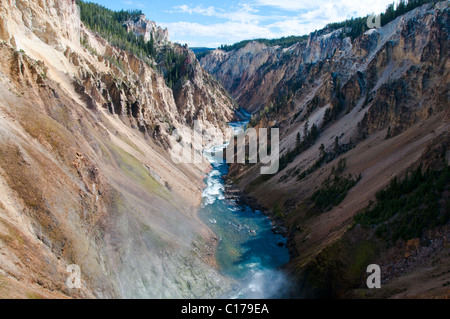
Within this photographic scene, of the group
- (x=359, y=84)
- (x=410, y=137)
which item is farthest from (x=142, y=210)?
(x=359, y=84)

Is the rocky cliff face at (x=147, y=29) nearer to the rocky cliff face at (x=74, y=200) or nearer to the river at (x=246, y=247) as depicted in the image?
the rocky cliff face at (x=74, y=200)

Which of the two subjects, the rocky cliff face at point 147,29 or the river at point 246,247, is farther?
the rocky cliff face at point 147,29

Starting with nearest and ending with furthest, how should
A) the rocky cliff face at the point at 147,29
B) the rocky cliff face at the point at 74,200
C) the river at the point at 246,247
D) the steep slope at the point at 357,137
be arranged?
1. the rocky cliff face at the point at 74,200
2. the river at the point at 246,247
3. the steep slope at the point at 357,137
4. the rocky cliff face at the point at 147,29

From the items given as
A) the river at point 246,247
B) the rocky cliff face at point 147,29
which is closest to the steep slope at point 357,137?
the river at point 246,247

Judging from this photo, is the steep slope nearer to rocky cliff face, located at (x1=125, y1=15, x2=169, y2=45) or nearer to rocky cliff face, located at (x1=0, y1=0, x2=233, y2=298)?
rocky cliff face, located at (x1=0, y1=0, x2=233, y2=298)

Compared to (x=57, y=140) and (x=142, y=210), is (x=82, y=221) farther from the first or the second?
(x=142, y=210)

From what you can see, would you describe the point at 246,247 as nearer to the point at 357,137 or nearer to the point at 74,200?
the point at 74,200

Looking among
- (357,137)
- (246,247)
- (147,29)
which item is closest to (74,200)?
(246,247)

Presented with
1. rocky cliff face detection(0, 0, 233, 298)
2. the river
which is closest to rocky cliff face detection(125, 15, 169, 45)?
rocky cliff face detection(0, 0, 233, 298)
